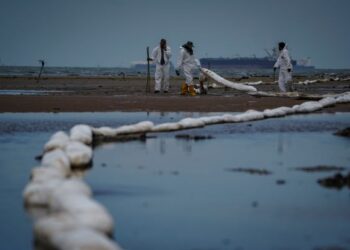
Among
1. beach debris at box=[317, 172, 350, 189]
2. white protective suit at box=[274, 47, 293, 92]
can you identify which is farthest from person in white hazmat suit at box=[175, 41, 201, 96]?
beach debris at box=[317, 172, 350, 189]

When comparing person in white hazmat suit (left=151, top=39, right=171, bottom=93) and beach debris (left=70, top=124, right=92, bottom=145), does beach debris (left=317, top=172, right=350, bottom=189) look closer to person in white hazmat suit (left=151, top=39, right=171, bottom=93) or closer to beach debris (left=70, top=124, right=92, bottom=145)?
beach debris (left=70, top=124, right=92, bottom=145)

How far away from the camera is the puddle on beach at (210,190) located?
614 cm

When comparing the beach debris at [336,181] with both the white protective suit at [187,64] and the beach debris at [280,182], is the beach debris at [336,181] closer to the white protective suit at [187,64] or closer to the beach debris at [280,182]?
the beach debris at [280,182]

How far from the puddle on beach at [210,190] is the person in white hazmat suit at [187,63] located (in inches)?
573

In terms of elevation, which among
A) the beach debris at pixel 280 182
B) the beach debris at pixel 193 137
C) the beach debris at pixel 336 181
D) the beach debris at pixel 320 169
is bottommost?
the beach debris at pixel 193 137

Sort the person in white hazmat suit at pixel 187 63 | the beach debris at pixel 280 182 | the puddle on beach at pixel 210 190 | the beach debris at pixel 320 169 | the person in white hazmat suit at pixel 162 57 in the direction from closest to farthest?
the puddle on beach at pixel 210 190 < the beach debris at pixel 280 182 < the beach debris at pixel 320 169 < the person in white hazmat suit at pixel 187 63 < the person in white hazmat suit at pixel 162 57

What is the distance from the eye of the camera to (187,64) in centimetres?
2967

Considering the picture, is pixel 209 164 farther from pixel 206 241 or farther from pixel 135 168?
pixel 206 241

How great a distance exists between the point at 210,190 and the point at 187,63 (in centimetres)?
2171

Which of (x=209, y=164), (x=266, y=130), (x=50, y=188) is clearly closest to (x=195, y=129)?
(x=266, y=130)

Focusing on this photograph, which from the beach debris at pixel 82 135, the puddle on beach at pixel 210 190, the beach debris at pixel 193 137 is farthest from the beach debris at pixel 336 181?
the beach debris at pixel 193 137

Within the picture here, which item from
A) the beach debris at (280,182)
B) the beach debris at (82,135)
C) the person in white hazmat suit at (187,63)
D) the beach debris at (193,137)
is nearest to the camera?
the beach debris at (280,182)

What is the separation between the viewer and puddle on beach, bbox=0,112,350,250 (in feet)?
20.2

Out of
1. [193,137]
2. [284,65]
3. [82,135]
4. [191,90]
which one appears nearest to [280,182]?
[82,135]
